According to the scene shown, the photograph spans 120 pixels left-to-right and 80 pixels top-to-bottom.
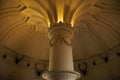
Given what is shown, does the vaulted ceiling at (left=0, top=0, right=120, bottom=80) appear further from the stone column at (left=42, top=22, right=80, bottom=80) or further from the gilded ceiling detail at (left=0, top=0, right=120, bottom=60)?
the stone column at (left=42, top=22, right=80, bottom=80)

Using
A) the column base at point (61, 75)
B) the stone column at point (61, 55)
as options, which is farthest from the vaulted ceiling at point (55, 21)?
the column base at point (61, 75)

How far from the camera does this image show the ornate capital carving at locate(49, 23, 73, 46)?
9.35 meters

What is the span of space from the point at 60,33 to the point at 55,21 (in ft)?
2.82

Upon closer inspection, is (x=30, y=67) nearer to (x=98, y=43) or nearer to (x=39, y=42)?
(x=39, y=42)

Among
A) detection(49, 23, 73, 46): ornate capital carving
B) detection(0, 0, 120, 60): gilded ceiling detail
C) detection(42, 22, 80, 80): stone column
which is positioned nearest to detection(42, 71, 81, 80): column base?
detection(42, 22, 80, 80): stone column

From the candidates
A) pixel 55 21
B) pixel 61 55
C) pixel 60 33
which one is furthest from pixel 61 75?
pixel 55 21

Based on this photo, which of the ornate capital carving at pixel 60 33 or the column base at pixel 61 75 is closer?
the column base at pixel 61 75

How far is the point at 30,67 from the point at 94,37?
466cm

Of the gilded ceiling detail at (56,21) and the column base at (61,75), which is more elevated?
the gilded ceiling detail at (56,21)

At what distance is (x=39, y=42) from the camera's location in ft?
48.3

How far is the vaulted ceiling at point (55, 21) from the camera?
1036 centimetres

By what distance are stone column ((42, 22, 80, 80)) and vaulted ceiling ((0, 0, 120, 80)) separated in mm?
645

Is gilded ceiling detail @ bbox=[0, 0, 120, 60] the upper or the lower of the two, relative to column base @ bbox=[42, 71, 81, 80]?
upper

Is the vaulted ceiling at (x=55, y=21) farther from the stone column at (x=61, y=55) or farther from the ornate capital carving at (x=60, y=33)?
the stone column at (x=61, y=55)
